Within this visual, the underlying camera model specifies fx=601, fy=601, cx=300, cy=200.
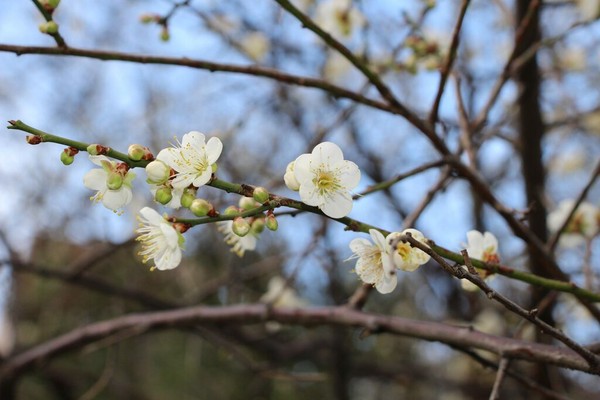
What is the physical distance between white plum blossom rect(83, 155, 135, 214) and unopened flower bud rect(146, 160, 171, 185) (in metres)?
0.10

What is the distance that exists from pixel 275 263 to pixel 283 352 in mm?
779

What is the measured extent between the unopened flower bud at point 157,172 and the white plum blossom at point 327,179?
23 centimetres

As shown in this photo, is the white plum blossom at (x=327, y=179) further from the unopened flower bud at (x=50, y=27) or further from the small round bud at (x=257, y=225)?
the unopened flower bud at (x=50, y=27)

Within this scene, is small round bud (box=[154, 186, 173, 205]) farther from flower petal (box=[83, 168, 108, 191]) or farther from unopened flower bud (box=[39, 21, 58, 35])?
unopened flower bud (box=[39, 21, 58, 35])

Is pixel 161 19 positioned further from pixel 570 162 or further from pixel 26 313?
pixel 26 313

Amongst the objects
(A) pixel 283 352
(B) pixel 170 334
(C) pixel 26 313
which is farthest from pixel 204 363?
(A) pixel 283 352

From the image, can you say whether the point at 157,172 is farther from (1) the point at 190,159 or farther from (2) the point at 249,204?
(2) the point at 249,204

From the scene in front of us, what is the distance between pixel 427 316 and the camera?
5.11 m

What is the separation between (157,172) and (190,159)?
82mm

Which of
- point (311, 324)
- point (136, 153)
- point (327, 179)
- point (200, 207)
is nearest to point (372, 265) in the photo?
point (327, 179)

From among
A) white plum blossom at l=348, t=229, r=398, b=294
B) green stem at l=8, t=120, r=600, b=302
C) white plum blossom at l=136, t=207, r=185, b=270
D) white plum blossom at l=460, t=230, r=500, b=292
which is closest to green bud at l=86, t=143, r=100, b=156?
green stem at l=8, t=120, r=600, b=302

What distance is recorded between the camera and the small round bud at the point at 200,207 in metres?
1.04

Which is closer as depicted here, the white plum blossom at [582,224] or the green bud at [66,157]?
the green bud at [66,157]

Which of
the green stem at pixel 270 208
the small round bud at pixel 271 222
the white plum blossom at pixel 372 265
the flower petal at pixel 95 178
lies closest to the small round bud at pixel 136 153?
the green stem at pixel 270 208
